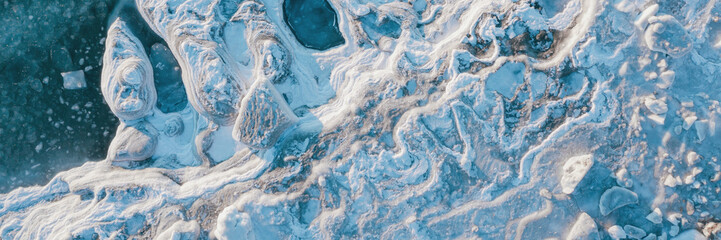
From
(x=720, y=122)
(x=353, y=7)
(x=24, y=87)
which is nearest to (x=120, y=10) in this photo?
(x=24, y=87)

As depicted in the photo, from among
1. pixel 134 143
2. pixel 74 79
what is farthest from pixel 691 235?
pixel 74 79

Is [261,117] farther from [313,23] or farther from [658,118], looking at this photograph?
[658,118]

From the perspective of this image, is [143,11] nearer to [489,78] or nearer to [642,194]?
[489,78]

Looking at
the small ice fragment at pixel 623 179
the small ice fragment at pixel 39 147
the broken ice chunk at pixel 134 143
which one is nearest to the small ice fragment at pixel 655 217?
the small ice fragment at pixel 623 179

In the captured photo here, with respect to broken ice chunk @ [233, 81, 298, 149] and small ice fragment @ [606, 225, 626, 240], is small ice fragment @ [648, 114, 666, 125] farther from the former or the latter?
broken ice chunk @ [233, 81, 298, 149]

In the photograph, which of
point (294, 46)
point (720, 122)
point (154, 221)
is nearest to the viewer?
point (720, 122)

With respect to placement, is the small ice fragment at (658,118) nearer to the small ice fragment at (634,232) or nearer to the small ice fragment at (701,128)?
the small ice fragment at (701,128)
